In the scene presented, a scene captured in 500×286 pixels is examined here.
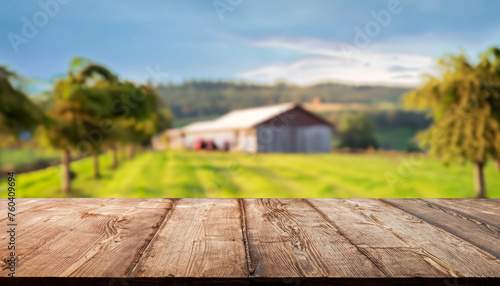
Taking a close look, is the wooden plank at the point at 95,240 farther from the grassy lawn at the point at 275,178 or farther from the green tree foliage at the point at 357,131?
the green tree foliage at the point at 357,131

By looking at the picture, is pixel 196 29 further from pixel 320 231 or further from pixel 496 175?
pixel 320 231

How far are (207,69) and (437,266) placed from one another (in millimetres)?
19962

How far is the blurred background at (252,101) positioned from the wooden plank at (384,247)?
143 inches

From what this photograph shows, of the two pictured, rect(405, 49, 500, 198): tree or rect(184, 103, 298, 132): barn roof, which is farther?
rect(184, 103, 298, 132): barn roof

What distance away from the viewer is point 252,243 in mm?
843

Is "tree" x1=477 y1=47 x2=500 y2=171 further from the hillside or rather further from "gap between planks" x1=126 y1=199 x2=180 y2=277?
"gap between planks" x1=126 y1=199 x2=180 y2=277

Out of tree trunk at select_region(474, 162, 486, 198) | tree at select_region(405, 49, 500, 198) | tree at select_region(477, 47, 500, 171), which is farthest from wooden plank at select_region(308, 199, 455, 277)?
tree trunk at select_region(474, 162, 486, 198)

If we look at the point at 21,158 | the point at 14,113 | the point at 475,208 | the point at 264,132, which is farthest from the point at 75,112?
the point at 475,208

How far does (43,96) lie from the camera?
33.6 ft

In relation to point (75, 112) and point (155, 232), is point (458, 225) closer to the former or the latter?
point (155, 232)

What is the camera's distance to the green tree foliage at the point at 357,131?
15.6 metres

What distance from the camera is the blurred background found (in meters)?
8.65

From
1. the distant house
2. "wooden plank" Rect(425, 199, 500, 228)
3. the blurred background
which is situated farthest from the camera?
the distant house

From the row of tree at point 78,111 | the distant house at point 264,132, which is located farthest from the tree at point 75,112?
the distant house at point 264,132
